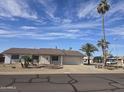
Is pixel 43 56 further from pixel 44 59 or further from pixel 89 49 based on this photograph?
pixel 89 49

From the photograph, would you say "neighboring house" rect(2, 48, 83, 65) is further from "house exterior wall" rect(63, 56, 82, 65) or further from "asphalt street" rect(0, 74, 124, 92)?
"asphalt street" rect(0, 74, 124, 92)

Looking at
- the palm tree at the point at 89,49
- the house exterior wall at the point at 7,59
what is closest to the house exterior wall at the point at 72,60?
the palm tree at the point at 89,49

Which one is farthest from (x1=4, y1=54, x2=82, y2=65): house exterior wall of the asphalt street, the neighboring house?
the asphalt street

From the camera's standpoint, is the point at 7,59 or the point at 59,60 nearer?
the point at 7,59

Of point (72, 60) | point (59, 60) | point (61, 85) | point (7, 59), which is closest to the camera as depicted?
point (61, 85)

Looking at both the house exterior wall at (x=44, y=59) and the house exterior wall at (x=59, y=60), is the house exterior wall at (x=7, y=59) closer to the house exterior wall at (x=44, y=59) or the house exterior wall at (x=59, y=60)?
the house exterior wall at (x=59, y=60)

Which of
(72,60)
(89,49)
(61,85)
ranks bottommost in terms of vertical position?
(61,85)

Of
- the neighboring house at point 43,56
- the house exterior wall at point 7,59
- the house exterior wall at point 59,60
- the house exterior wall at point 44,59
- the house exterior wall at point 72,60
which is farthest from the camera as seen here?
the house exterior wall at point 72,60

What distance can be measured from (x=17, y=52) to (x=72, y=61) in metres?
14.3

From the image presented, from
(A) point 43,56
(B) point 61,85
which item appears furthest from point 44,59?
(B) point 61,85

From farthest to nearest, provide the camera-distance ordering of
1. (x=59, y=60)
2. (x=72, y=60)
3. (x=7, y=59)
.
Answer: (x=72, y=60), (x=59, y=60), (x=7, y=59)

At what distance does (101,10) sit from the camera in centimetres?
4209

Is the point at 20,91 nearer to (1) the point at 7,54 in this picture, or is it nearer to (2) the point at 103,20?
(2) the point at 103,20

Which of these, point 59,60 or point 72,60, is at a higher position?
point 72,60
